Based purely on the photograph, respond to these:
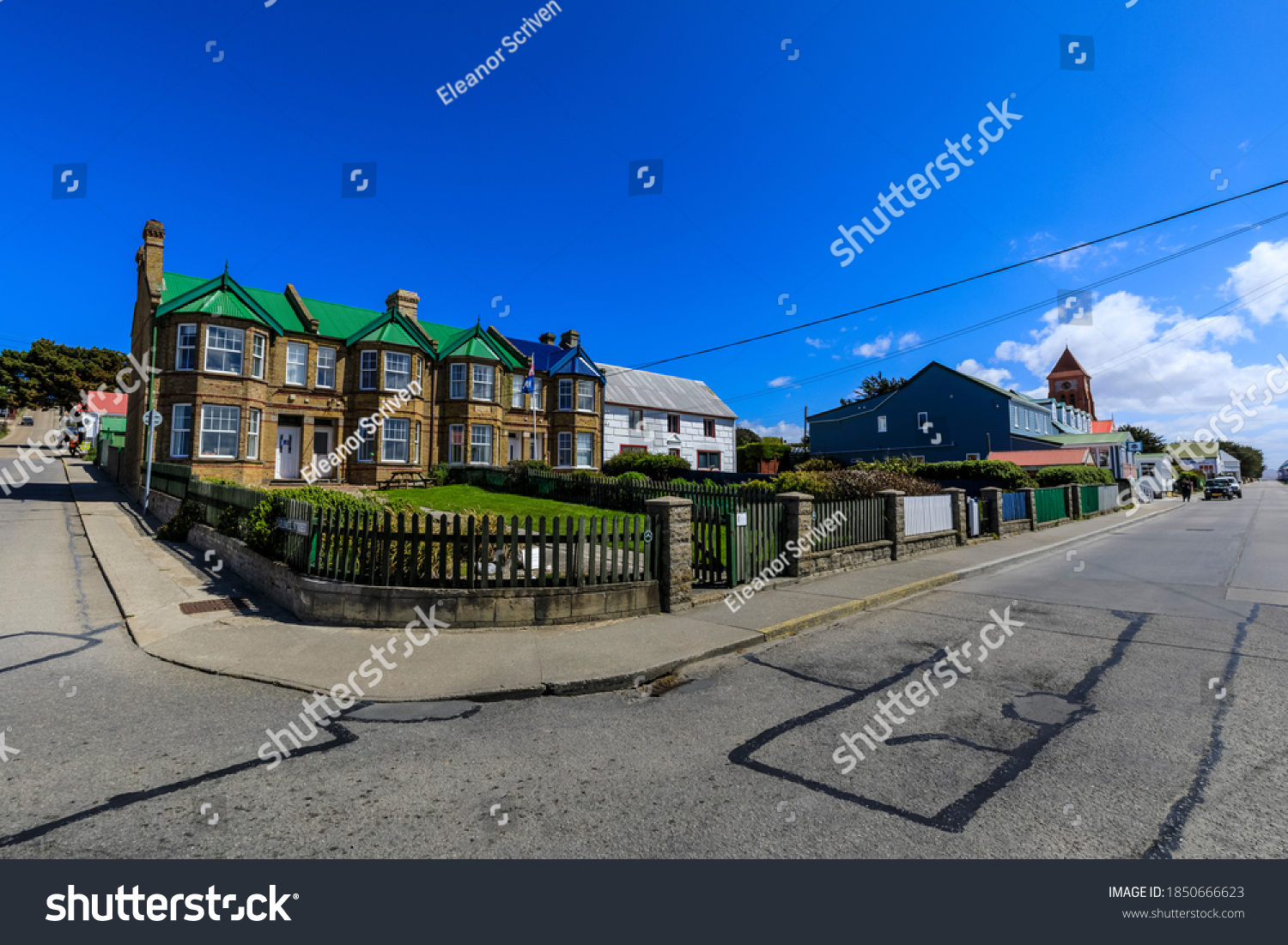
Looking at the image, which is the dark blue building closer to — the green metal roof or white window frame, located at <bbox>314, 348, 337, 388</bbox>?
the green metal roof

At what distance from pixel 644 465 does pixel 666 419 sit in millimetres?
9555

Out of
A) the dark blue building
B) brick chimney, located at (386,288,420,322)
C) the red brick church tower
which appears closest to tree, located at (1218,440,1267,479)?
the red brick church tower

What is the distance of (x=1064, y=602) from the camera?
9.65 meters

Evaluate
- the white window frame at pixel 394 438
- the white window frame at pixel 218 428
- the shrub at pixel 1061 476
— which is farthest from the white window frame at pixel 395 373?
the shrub at pixel 1061 476

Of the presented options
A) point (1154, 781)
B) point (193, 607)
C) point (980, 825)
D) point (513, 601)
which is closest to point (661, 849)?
point (980, 825)

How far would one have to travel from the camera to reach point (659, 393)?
45.5 m

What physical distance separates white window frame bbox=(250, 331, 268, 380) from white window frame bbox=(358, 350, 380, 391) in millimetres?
4053

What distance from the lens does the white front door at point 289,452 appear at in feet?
89.0

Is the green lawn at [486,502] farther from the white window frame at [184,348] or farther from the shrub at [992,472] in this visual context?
the shrub at [992,472]

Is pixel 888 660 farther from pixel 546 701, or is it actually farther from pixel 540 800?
pixel 540 800

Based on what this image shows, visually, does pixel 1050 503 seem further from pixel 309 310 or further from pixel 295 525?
pixel 309 310

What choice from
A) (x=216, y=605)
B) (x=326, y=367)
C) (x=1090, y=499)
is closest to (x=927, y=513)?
(x=216, y=605)

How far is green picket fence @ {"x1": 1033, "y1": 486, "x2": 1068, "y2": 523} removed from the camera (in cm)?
2361

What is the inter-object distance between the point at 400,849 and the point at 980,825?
3223mm
